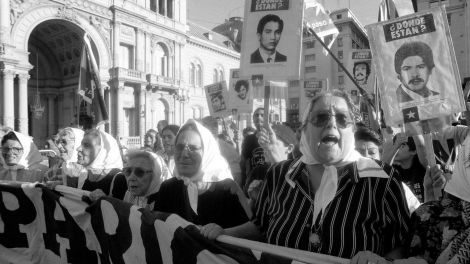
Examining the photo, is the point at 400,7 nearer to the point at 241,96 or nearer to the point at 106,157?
the point at 106,157

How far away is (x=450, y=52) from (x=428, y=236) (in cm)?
169

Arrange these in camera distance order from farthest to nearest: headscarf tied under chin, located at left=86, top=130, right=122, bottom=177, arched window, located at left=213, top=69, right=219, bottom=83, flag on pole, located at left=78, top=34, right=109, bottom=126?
arched window, located at left=213, top=69, right=219, bottom=83 < flag on pole, located at left=78, top=34, right=109, bottom=126 < headscarf tied under chin, located at left=86, top=130, right=122, bottom=177

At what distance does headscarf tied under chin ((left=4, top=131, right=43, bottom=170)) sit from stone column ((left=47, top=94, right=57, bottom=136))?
28.7 metres

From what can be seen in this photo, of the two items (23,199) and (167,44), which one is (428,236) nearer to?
(23,199)

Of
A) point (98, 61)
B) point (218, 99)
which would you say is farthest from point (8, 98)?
point (218, 99)

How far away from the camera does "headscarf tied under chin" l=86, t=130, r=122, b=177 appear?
4258mm

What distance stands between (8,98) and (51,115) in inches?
286

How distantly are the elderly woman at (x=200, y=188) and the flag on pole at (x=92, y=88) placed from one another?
2.65 metres

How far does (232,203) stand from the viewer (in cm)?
284

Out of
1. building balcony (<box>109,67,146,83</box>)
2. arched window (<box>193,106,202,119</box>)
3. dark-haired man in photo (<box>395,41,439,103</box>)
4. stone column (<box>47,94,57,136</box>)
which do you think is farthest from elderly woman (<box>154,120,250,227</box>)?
arched window (<box>193,106,202,119</box>)

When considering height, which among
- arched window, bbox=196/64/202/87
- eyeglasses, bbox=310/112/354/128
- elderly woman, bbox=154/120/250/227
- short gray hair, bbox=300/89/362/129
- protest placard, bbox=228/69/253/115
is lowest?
elderly woman, bbox=154/120/250/227

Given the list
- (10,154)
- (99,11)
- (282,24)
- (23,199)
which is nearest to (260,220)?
(23,199)

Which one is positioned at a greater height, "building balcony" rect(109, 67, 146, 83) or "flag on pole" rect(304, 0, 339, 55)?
"building balcony" rect(109, 67, 146, 83)

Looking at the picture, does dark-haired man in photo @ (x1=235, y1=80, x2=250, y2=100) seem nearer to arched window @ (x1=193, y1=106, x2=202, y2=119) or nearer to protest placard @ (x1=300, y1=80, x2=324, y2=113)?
protest placard @ (x1=300, y1=80, x2=324, y2=113)
